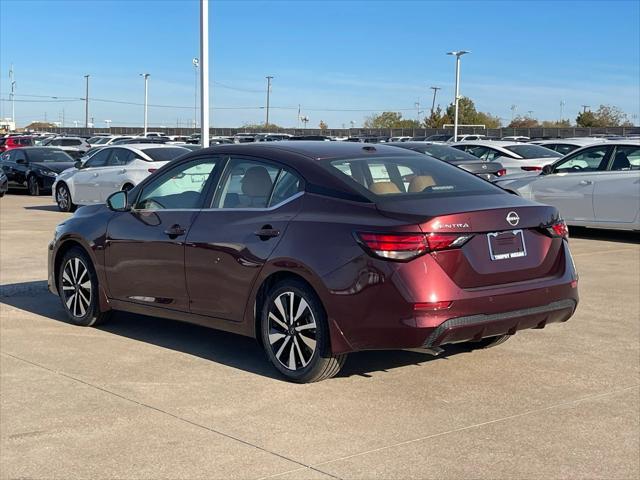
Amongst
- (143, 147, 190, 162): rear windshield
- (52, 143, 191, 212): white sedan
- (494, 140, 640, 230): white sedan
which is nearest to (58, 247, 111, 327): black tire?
(494, 140, 640, 230): white sedan

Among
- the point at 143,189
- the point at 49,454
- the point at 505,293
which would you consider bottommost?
the point at 49,454

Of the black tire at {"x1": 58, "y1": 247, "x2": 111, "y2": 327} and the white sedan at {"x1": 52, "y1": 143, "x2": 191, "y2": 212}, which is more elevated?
the white sedan at {"x1": 52, "y1": 143, "x2": 191, "y2": 212}

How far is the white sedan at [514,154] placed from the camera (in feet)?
60.0

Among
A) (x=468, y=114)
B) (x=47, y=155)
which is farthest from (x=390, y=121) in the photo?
(x=47, y=155)

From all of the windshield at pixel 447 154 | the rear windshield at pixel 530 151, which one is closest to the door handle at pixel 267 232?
the windshield at pixel 447 154

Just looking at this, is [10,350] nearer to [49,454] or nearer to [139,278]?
[139,278]

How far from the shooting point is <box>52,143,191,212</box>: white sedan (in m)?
18.5

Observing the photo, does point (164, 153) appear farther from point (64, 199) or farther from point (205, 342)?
point (205, 342)

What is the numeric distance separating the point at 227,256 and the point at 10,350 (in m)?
1.98

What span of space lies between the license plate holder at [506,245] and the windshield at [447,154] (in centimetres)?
1139

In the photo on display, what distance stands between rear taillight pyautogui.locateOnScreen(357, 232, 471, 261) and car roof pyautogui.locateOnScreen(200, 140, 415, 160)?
1055 mm

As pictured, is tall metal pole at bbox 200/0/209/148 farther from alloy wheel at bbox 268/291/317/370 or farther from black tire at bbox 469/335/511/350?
alloy wheel at bbox 268/291/317/370

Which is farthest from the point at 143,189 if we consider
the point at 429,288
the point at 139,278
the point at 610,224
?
the point at 610,224

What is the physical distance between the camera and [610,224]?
13945 millimetres
